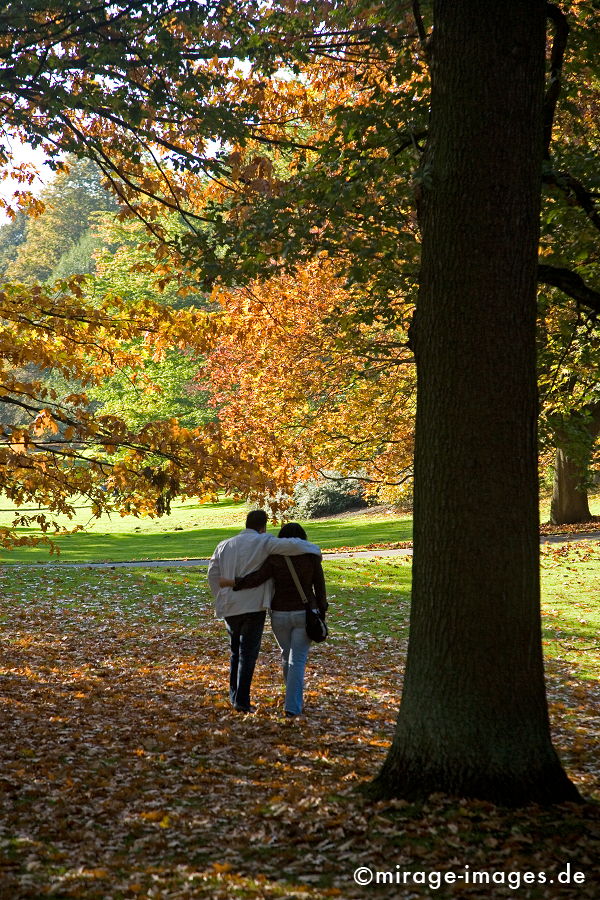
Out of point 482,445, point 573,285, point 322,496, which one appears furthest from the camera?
point 322,496

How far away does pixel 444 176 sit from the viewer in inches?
217

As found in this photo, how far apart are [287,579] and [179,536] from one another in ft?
80.6

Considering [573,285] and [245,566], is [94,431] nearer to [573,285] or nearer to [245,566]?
[245,566]

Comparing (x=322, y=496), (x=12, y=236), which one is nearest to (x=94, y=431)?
(x=322, y=496)

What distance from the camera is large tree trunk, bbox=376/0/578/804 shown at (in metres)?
5.32

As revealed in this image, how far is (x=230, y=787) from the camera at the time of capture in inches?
239

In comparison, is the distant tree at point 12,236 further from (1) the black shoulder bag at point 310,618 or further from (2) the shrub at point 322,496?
(1) the black shoulder bag at point 310,618

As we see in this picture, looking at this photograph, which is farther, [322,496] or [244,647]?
[322,496]

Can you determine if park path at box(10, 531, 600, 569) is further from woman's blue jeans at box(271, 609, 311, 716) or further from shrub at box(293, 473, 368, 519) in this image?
woman's blue jeans at box(271, 609, 311, 716)

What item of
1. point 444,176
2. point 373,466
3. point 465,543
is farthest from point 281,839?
point 373,466

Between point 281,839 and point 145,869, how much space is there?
0.82 meters

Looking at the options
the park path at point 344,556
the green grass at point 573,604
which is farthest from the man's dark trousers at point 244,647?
the park path at point 344,556

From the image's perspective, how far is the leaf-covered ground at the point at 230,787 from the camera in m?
4.48

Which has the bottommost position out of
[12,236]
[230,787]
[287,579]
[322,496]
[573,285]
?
[230,787]
